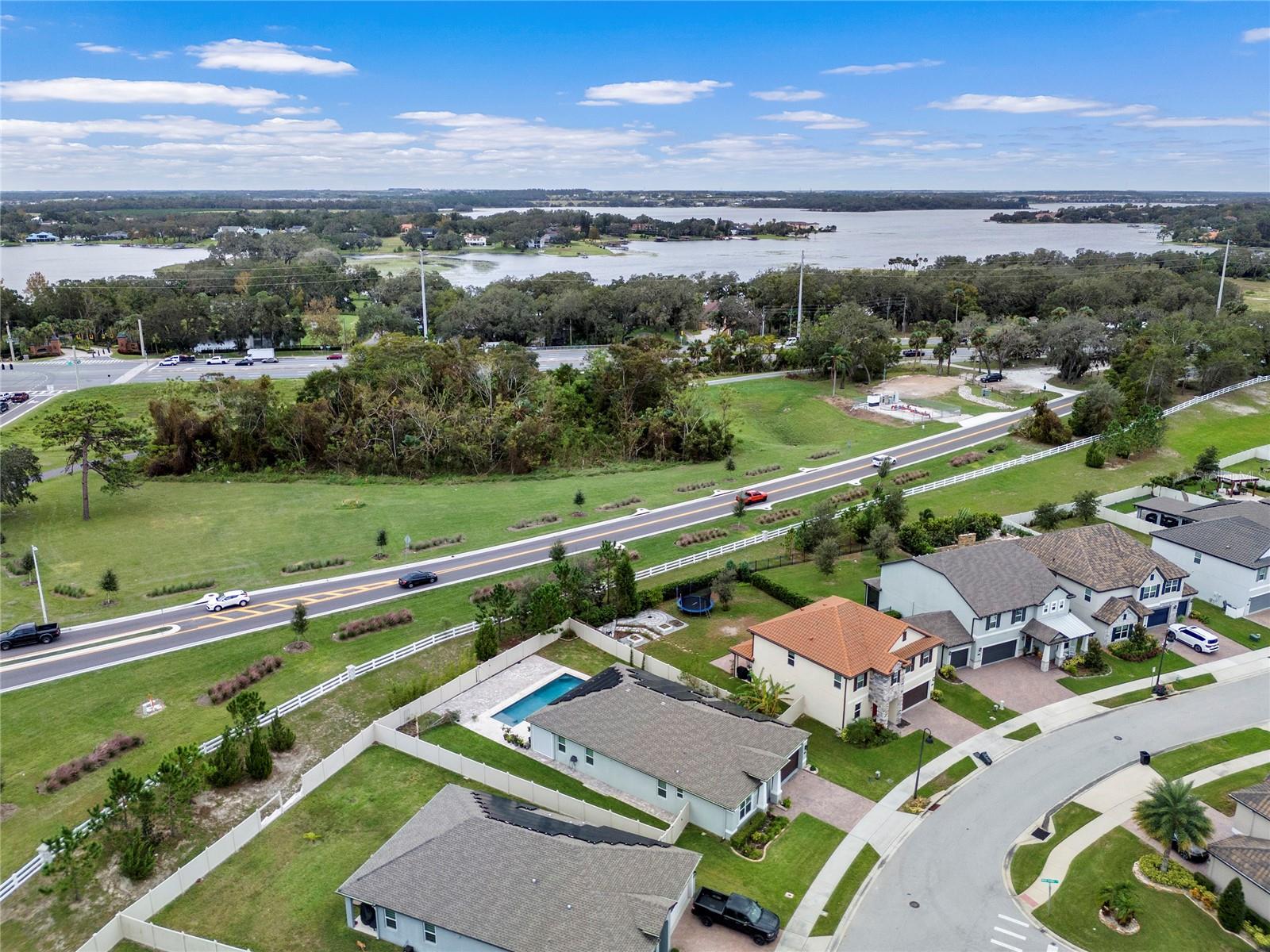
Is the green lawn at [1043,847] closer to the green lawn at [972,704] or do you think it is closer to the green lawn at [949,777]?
the green lawn at [949,777]

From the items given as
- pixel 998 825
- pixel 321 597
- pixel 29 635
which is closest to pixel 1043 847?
pixel 998 825

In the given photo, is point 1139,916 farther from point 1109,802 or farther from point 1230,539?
point 1230,539

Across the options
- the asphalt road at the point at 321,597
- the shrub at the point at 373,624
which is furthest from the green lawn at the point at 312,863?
the asphalt road at the point at 321,597

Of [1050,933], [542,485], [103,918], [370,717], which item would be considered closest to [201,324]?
[542,485]

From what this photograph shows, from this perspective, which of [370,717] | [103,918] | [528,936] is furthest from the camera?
[370,717]

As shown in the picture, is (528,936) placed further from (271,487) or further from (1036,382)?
(1036,382)

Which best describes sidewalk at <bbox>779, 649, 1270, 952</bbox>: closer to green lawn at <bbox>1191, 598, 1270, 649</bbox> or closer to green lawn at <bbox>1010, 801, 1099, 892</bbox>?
green lawn at <bbox>1191, 598, 1270, 649</bbox>
